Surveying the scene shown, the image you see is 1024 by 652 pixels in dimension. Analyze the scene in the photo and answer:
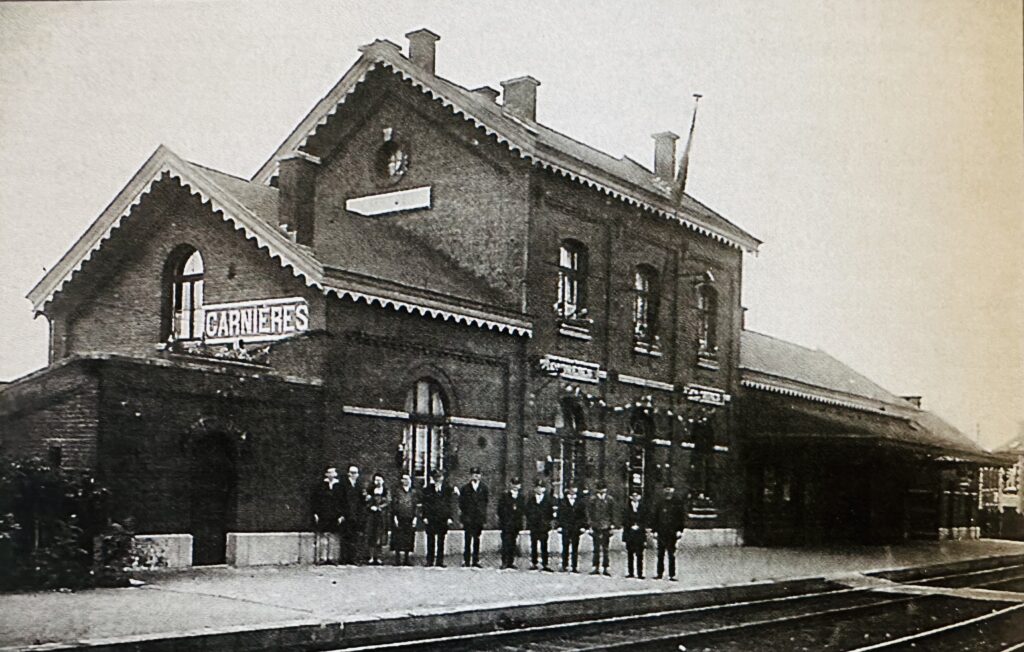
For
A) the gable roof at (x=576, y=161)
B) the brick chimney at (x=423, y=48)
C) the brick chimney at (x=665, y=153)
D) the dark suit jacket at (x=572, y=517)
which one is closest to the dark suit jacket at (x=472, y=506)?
the dark suit jacket at (x=572, y=517)

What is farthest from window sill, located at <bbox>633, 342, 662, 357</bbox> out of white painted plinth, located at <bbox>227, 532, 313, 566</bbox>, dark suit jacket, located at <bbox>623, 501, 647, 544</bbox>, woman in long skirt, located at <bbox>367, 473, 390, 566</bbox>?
white painted plinth, located at <bbox>227, 532, 313, 566</bbox>

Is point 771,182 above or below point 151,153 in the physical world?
above

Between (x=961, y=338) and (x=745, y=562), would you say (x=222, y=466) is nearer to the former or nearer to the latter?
(x=745, y=562)

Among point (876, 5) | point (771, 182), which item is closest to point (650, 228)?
point (771, 182)

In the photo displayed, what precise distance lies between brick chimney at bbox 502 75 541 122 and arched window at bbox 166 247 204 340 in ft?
7.27

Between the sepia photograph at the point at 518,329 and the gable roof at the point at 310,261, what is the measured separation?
0.03m

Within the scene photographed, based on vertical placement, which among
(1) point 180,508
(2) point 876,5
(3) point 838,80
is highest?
(2) point 876,5

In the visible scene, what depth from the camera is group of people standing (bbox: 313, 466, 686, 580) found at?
22.0 ft

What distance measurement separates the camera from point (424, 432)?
7594 mm

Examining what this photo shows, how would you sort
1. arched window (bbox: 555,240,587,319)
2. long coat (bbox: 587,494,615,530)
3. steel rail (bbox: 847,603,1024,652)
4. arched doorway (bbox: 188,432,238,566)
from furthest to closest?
1. arched window (bbox: 555,240,587,319)
2. long coat (bbox: 587,494,615,530)
3. steel rail (bbox: 847,603,1024,652)
4. arched doorway (bbox: 188,432,238,566)

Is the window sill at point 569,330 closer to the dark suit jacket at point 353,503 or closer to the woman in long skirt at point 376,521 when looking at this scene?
the woman in long skirt at point 376,521

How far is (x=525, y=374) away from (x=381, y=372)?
1.17m

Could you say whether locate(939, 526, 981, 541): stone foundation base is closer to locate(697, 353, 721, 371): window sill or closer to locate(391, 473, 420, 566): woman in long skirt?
locate(697, 353, 721, 371): window sill

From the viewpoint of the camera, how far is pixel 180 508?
580 centimetres
